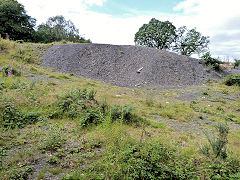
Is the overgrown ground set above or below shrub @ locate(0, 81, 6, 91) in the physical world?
below

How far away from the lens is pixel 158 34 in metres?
23.6

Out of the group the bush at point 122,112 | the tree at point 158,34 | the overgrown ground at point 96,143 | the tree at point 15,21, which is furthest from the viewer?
the tree at point 158,34

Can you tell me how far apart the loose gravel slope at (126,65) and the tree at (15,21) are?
956cm

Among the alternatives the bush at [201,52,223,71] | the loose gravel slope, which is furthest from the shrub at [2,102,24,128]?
the bush at [201,52,223,71]

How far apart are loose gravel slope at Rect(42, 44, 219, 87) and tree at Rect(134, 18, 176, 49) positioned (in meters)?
8.48

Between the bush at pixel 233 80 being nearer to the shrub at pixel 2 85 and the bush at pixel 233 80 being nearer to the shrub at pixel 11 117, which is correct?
the shrub at pixel 11 117

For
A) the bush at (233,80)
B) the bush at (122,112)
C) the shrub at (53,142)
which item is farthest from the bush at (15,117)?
the bush at (233,80)

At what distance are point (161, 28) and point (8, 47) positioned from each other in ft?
66.9

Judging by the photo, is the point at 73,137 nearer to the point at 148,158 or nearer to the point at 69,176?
the point at 69,176

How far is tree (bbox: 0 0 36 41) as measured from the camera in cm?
1952

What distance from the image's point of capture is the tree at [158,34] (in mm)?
23453

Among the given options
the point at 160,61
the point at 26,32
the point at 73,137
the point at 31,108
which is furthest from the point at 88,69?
the point at 26,32

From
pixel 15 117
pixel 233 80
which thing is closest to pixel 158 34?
pixel 233 80

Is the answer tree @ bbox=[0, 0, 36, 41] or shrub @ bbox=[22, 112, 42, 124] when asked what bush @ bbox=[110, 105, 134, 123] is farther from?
tree @ bbox=[0, 0, 36, 41]
